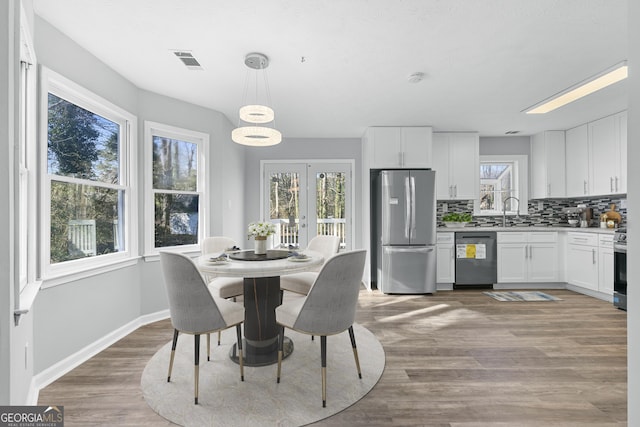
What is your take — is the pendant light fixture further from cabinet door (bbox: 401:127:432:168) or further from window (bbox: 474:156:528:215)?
window (bbox: 474:156:528:215)

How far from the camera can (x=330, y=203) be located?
5.19 m

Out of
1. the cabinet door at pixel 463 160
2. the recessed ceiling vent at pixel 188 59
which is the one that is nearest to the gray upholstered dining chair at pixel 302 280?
the recessed ceiling vent at pixel 188 59

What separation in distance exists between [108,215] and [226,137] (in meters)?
1.78

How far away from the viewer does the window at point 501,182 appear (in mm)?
5051

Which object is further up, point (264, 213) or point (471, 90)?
point (471, 90)

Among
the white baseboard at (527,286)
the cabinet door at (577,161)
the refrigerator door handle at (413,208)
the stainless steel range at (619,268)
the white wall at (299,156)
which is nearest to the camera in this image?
the stainless steel range at (619,268)

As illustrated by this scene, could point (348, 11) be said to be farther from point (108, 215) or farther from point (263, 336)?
point (108, 215)

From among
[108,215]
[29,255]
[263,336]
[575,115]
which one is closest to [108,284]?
[108,215]

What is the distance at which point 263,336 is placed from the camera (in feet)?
7.70

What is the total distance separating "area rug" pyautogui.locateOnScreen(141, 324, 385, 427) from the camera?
67.4 inches

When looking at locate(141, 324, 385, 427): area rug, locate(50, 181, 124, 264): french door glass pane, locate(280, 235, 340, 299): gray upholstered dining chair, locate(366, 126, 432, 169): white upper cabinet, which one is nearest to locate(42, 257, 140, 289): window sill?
locate(50, 181, 124, 264): french door glass pane

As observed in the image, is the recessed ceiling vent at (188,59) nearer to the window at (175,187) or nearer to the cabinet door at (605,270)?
the window at (175,187)

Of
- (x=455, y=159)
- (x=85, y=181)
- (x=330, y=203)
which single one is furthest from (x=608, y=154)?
(x=85, y=181)

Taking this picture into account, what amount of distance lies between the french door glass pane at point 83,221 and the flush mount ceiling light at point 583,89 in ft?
15.5
